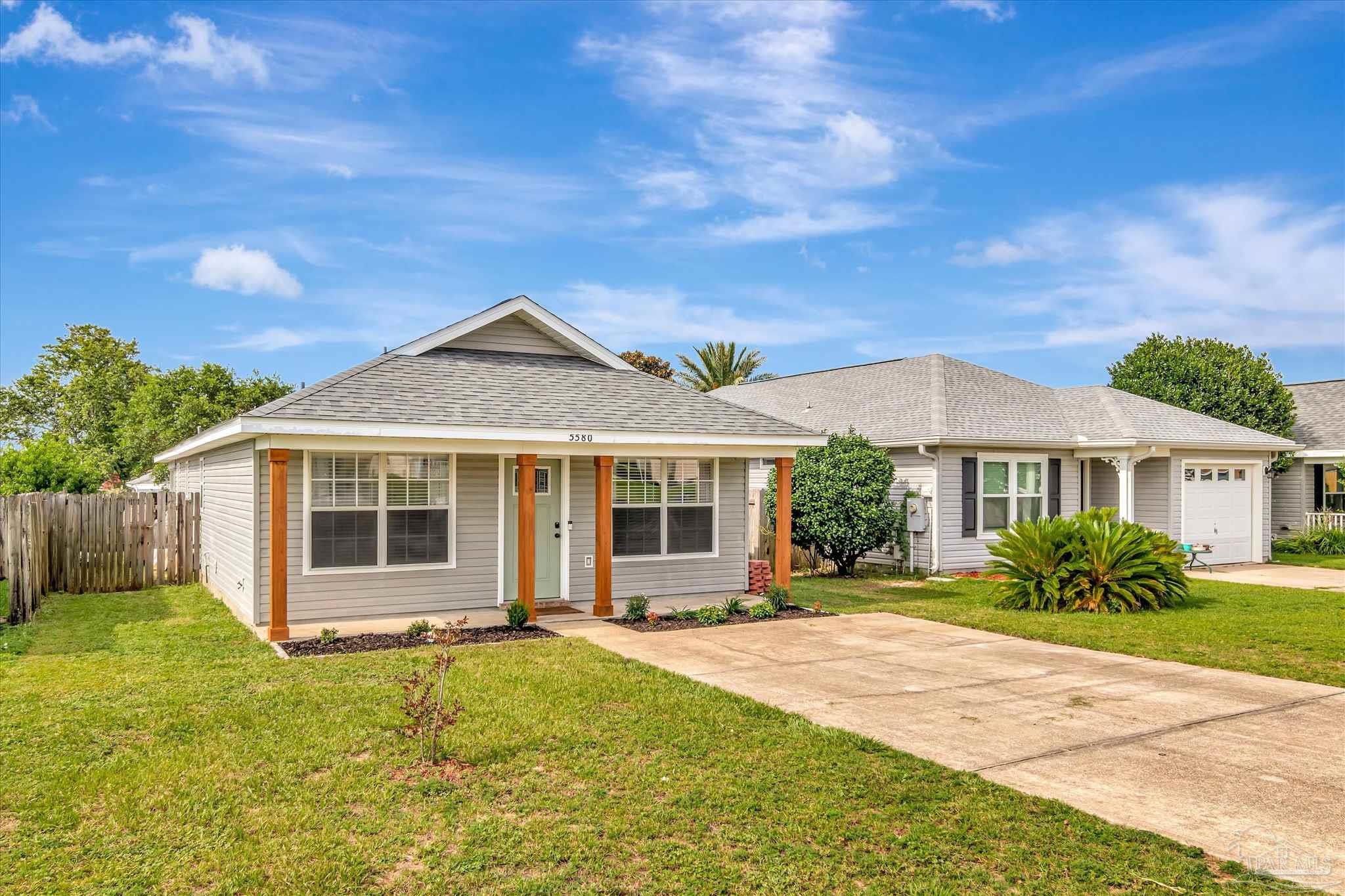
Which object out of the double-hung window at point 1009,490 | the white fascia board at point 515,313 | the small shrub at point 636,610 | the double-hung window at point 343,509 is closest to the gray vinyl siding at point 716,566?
the small shrub at point 636,610

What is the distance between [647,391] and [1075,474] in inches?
428

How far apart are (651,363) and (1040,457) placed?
31824mm

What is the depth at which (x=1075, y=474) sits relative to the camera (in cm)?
1886

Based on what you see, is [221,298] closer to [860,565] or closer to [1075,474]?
[860,565]

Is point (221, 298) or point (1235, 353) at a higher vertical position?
point (221, 298)

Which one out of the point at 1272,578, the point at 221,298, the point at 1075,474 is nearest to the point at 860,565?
the point at 1075,474

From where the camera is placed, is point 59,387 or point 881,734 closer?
point 881,734

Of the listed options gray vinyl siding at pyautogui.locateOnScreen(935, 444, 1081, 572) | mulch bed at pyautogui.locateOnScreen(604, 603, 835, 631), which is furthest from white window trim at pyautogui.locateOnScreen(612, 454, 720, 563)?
gray vinyl siding at pyautogui.locateOnScreen(935, 444, 1081, 572)

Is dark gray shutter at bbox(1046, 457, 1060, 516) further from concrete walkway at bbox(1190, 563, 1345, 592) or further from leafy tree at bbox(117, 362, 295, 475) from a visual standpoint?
leafy tree at bbox(117, 362, 295, 475)

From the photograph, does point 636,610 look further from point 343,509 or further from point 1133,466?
point 1133,466

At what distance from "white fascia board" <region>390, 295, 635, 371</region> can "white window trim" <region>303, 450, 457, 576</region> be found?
2244 millimetres

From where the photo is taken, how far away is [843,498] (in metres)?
16.2

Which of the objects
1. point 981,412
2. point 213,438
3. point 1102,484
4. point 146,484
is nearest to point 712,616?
point 213,438

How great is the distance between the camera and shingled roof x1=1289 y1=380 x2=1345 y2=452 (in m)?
24.2
